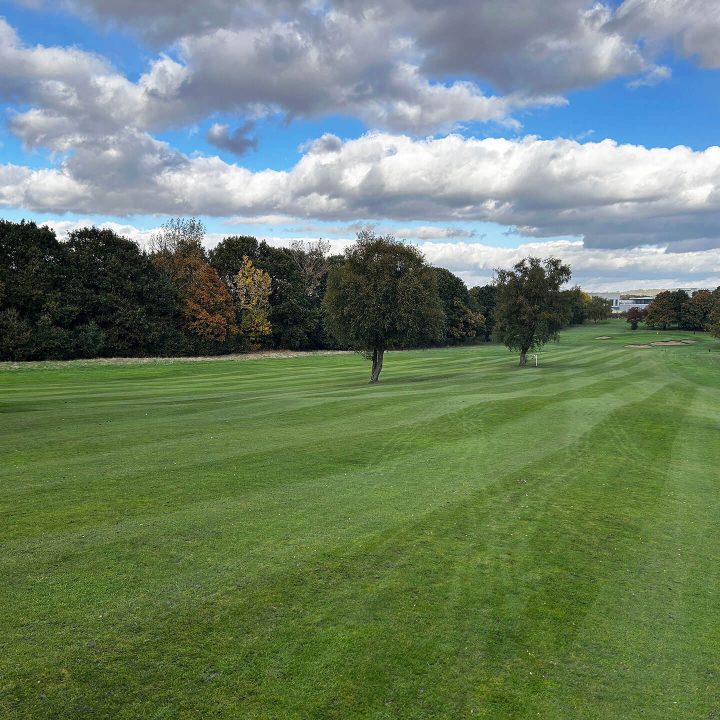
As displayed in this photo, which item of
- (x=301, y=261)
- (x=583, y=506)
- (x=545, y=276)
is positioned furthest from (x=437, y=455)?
Answer: (x=301, y=261)

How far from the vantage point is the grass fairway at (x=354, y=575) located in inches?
214

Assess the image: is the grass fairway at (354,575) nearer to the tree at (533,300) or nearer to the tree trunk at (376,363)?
the tree trunk at (376,363)

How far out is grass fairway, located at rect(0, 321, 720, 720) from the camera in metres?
5.43

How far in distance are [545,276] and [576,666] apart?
46.6 metres

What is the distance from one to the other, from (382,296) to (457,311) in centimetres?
7446

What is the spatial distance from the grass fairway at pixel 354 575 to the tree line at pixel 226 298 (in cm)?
2086

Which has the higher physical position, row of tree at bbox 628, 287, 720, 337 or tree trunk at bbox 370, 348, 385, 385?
row of tree at bbox 628, 287, 720, 337

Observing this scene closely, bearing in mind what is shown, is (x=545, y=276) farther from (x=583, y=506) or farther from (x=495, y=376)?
(x=583, y=506)

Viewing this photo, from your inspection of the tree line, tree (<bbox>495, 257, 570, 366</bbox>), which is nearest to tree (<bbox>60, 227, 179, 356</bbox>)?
the tree line

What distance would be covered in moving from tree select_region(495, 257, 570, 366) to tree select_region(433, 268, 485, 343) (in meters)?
56.3

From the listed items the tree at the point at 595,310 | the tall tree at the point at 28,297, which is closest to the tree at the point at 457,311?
the tall tree at the point at 28,297

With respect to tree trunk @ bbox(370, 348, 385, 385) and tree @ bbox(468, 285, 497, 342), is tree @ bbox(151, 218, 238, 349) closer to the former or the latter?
tree trunk @ bbox(370, 348, 385, 385)

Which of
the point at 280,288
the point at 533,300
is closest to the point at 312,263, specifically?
the point at 280,288

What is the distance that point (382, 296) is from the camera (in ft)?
121
